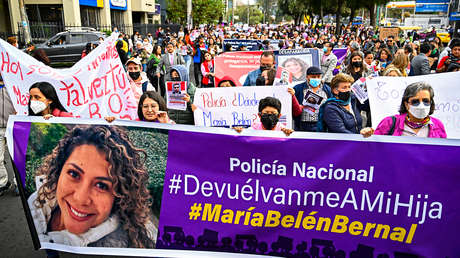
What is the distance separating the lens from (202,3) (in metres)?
42.7

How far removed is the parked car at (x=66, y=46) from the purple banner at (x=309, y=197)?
1594 centimetres

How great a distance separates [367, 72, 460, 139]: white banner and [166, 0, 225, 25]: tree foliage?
3991cm

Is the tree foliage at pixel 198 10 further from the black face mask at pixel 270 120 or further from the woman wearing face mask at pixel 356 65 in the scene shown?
the black face mask at pixel 270 120

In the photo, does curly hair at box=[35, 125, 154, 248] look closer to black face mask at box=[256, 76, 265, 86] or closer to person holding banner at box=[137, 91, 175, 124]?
person holding banner at box=[137, 91, 175, 124]

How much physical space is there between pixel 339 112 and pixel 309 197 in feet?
4.20

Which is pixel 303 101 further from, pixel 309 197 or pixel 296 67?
pixel 309 197

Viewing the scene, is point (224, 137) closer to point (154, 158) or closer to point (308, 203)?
point (154, 158)

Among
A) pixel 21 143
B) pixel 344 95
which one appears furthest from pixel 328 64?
pixel 21 143

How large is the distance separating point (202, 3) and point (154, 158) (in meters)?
41.9

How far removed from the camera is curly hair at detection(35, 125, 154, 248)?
3176 millimetres

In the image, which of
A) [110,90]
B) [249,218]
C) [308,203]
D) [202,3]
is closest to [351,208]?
[308,203]

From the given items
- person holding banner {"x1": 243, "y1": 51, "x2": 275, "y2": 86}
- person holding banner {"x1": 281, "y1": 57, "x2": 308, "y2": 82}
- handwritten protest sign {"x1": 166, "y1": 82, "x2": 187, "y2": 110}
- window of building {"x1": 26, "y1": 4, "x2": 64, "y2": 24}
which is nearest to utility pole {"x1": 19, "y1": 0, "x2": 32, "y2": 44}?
window of building {"x1": 26, "y1": 4, "x2": 64, "y2": 24}

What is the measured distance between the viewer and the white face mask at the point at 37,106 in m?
3.77

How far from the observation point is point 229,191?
9.98 feet
